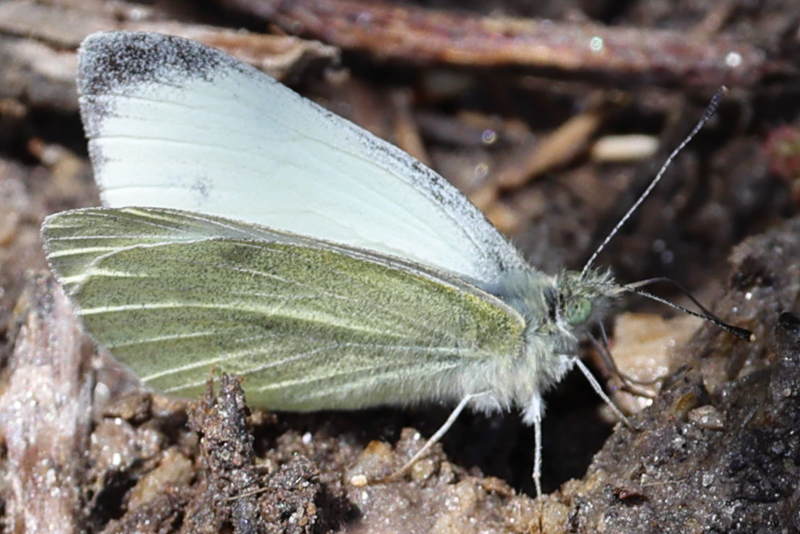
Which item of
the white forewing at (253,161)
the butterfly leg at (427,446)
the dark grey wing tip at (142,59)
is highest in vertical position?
the dark grey wing tip at (142,59)

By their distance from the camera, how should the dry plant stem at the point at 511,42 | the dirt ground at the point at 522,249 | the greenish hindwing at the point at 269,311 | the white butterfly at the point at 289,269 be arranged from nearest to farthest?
the dirt ground at the point at 522,249, the greenish hindwing at the point at 269,311, the white butterfly at the point at 289,269, the dry plant stem at the point at 511,42

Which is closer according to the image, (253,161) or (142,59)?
(142,59)

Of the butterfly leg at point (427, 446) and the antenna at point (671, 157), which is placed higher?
the antenna at point (671, 157)

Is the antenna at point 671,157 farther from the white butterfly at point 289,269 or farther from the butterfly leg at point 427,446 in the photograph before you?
the butterfly leg at point 427,446

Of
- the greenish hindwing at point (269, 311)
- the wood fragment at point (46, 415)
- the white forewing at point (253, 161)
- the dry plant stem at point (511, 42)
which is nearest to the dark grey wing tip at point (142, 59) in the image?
the white forewing at point (253, 161)

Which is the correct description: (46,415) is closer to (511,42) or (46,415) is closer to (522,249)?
(522,249)

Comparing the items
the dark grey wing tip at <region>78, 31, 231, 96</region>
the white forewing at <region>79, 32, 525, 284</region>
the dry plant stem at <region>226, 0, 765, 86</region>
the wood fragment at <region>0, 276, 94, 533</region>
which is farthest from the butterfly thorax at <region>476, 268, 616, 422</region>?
the dry plant stem at <region>226, 0, 765, 86</region>

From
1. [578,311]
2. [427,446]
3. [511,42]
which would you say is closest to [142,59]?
[427,446]
